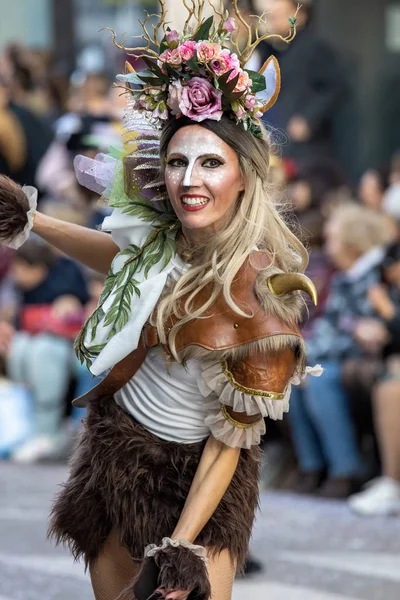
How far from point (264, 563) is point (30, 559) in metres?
1.12

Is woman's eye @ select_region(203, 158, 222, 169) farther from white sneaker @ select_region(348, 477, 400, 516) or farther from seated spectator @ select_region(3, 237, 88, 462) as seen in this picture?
seated spectator @ select_region(3, 237, 88, 462)

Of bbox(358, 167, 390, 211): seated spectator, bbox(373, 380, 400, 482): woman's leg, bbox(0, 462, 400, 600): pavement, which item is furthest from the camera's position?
bbox(358, 167, 390, 211): seated spectator

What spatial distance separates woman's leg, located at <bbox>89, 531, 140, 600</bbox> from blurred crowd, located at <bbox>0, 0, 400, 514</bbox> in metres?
2.51

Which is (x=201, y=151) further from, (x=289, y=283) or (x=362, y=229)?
(x=362, y=229)

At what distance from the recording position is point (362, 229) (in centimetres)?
799

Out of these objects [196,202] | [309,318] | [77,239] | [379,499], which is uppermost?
[196,202]

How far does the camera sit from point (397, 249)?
25.5ft

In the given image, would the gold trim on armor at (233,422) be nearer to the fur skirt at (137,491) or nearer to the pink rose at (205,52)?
the fur skirt at (137,491)

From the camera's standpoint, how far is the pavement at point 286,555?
18.8 ft

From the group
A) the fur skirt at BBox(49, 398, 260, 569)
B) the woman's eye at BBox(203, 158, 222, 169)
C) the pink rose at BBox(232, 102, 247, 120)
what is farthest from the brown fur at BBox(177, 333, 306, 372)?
the pink rose at BBox(232, 102, 247, 120)

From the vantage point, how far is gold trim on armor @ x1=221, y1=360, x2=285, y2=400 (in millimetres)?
3379

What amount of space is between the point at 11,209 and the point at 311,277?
15.1 ft

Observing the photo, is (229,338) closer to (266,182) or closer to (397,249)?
(266,182)

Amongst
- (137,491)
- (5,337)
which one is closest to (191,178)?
(137,491)
